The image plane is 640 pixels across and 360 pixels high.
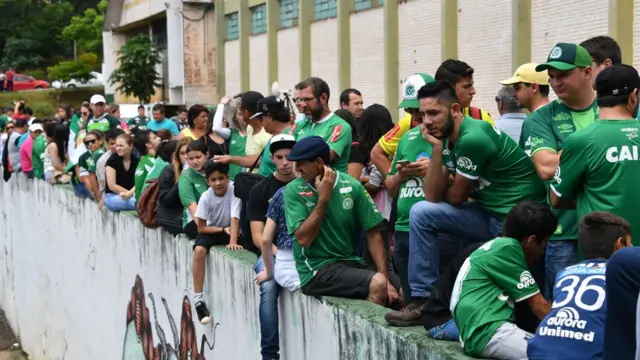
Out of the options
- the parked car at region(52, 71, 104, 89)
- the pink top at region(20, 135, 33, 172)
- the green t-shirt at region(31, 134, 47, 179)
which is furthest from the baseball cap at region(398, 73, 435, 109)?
the parked car at region(52, 71, 104, 89)

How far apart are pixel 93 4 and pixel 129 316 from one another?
222ft

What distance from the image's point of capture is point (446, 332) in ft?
16.1

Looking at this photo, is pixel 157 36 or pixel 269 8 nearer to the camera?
pixel 269 8

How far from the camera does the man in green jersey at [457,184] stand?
5.40 meters

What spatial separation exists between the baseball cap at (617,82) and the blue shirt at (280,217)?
2.64 meters

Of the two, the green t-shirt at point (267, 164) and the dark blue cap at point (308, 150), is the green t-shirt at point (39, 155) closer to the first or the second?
the green t-shirt at point (267, 164)

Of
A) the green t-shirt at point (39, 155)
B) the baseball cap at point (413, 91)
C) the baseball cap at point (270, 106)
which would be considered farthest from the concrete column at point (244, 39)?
the baseball cap at point (413, 91)

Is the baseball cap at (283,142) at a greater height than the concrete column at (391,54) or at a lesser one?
lesser

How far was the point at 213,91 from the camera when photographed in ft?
108

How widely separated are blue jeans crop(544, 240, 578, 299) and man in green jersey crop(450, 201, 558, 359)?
1.61 feet

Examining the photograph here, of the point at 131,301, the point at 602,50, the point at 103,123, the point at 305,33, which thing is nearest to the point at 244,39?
the point at 305,33

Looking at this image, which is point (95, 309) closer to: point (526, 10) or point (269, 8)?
point (526, 10)

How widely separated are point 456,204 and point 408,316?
695mm

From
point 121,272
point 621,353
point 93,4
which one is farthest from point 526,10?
point 93,4
